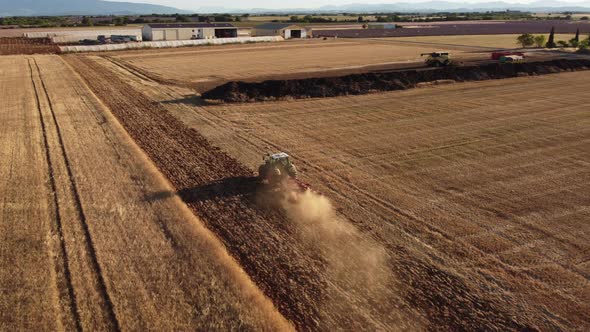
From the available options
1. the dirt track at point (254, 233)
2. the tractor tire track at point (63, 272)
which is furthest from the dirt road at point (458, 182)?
the tractor tire track at point (63, 272)

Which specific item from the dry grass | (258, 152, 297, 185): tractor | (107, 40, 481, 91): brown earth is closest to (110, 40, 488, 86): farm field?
(107, 40, 481, 91): brown earth

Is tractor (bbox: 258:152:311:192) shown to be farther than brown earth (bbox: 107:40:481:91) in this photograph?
No

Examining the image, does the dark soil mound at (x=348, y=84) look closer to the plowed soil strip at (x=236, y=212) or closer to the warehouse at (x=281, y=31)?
the plowed soil strip at (x=236, y=212)

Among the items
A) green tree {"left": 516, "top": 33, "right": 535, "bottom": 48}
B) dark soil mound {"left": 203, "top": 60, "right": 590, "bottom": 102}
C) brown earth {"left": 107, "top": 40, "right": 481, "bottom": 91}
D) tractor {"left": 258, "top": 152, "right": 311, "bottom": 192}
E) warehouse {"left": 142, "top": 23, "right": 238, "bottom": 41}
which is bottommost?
tractor {"left": 258, "top": 152, "right": 311, "bottom": 192}

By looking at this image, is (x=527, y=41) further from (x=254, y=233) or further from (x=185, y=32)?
(x=254, y=233)

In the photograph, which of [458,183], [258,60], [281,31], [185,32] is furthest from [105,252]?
[281,31]

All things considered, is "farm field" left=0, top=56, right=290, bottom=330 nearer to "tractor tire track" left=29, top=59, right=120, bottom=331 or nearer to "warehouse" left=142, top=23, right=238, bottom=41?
"tractor tire track" left=29, top=59, right=120, bottom=331

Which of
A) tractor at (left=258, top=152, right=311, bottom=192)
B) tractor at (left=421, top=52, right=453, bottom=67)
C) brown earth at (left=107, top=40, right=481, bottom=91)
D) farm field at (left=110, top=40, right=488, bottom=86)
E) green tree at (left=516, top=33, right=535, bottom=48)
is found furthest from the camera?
green tree at (left=516, top=33, right=535, bottom=48)
